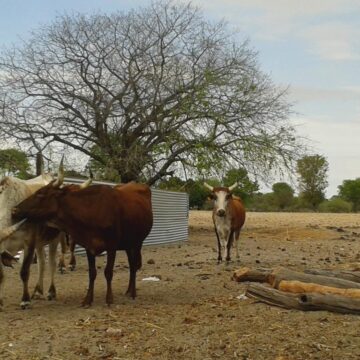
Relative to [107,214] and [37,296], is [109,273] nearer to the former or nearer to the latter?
[107,214]

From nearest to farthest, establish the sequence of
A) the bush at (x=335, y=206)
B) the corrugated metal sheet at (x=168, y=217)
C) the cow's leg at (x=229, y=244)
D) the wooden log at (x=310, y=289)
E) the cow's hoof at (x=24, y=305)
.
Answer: the wooden log at (x=310, y=289) < the cow's hoof at (x=24, y=305) < the cow's leg at (x=229, y=244) < the corrugated metal sheet at (x=168, y=217) < the bush at (x=335, y=206)

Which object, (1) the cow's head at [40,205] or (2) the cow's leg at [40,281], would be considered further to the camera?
(2) the cow's leg at [40,281]

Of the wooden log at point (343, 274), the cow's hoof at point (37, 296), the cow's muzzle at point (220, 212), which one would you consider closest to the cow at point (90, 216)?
the cow's hoof at point (37, 296)

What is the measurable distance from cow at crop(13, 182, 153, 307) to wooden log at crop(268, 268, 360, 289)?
2186 millimetres

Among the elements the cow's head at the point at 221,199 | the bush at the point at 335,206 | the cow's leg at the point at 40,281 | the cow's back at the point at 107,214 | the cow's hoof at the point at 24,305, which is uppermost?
the bush at the point at 335,206

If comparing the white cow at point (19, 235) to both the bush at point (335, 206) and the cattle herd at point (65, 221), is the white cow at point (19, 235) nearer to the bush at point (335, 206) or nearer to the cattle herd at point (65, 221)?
the cattle herd at point (65, 221)

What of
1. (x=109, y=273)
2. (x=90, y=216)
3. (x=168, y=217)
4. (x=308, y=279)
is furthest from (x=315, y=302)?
(x=168, y=217)

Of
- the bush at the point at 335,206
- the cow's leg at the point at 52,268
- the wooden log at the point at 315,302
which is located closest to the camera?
the wooden log at the point at 315,302

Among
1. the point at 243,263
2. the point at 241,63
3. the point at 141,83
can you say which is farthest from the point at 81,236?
the point at 241,63

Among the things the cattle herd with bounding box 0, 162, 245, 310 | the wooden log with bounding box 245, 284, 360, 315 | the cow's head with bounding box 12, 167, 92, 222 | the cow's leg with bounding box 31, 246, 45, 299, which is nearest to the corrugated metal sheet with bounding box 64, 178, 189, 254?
the cow's leg with bounding box 31, 246, 45, 299

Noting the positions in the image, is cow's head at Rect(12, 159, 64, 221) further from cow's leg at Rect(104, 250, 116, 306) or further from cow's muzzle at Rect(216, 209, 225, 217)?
cow's muzzle at Rect(216, 209, 225, 217)

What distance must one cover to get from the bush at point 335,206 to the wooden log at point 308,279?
67864 mm

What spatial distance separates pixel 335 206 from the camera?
76875 mm

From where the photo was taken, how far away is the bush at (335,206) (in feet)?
249
